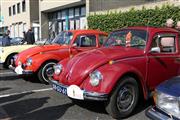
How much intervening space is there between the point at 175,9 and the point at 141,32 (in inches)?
317

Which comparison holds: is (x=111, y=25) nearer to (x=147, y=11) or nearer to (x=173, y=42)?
(x=147, y=11)

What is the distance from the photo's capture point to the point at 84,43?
9492 mm

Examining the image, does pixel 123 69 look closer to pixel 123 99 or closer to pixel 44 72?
pixel 123 99

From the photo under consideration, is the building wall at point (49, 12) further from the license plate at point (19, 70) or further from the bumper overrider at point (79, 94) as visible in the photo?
the bumper overrider at point (79, 94)

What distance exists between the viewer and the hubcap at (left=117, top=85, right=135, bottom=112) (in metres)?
5.83

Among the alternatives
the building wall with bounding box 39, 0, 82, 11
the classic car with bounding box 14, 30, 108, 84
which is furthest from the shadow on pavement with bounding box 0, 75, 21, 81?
the building wall with bounding box 39, 0, 82, 11

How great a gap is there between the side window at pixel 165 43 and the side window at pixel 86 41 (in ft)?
10.2

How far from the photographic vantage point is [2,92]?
835cm

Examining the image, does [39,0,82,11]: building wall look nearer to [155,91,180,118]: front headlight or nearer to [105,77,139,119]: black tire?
[105,77,139,119]: black tire

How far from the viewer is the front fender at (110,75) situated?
5.59 metres

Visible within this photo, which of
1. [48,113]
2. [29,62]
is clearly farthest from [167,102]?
[29,62]

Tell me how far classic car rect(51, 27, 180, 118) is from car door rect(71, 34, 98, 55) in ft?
7.38

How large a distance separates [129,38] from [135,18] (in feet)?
32.6

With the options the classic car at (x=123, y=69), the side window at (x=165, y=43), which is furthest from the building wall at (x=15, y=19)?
the side window at (x=165, y=43)
